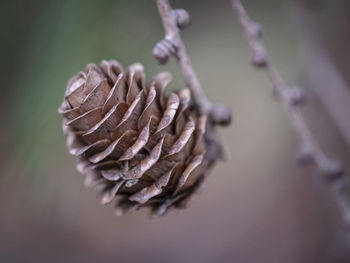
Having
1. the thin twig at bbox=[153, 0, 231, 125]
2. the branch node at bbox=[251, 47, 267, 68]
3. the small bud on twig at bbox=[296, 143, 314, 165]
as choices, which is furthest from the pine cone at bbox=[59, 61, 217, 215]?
the small bud on twig at bbox=[296, 143, 314, 165]

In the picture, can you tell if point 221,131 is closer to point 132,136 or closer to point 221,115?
point 221,115

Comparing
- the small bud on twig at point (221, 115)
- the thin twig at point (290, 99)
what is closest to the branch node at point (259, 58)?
the thin twig at point (290, 99)

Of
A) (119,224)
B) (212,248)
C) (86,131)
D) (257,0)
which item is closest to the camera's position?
(86,131)

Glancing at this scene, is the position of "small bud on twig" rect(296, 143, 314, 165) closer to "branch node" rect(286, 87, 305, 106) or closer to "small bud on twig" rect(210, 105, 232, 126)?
"branch node" rect(286, 87, 305, 106)

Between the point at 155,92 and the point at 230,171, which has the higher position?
the point at 155,92

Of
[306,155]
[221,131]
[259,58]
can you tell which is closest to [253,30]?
[259,58]

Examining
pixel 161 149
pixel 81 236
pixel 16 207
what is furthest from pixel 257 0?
pixel 16 207

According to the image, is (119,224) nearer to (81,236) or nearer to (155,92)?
(81,236)
